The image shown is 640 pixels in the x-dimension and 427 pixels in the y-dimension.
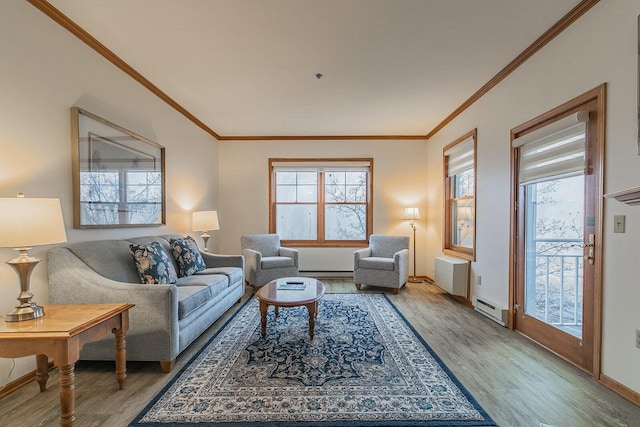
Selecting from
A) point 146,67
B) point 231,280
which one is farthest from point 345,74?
point 231,280

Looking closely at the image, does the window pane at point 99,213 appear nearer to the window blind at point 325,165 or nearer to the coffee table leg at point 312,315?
the coffee table leg at point 312,315

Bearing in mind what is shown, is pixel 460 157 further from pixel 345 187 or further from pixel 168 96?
pixel 168 96

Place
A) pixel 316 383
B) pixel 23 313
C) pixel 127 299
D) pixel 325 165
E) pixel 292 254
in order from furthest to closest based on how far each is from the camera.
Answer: pixel 325 165 → pixel 292 254 → pixel 127 299 → pixel 316 383 → pixel 23 313

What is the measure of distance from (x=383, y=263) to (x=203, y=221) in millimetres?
2718

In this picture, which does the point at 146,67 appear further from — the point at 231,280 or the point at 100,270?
the point at 231,280

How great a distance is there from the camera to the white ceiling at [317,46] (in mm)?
2088

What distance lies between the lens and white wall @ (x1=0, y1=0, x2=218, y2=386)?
1.85 m

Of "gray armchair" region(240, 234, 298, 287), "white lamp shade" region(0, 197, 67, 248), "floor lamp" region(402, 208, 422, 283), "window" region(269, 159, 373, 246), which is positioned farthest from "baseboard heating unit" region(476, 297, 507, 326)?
"white lamp shade" region(0, 197, 67, 248)

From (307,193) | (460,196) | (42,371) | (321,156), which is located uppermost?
(321,156)

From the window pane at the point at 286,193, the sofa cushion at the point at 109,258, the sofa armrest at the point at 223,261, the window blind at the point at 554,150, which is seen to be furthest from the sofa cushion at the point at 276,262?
the window blind at the point at 554,150

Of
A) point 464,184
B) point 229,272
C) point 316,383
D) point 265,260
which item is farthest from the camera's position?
point 265,260

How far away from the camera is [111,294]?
2068mm

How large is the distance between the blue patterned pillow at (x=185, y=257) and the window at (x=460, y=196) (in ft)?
11.3

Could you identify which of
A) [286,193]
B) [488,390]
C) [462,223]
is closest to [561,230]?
[488,390]
